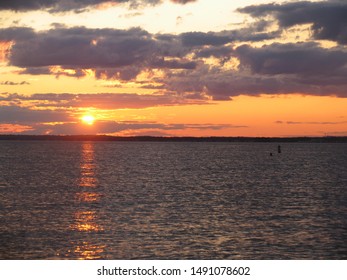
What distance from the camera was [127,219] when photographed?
5000 cm

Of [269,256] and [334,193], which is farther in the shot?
[334,193]

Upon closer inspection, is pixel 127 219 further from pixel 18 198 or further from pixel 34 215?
pixel 18 198

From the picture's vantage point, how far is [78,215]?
175ft

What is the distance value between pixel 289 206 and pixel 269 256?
25.1m

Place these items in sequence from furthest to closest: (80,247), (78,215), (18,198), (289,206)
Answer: (18,198) < (289,206) < (78,215) < (80,247)

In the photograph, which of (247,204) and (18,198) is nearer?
(247,204)

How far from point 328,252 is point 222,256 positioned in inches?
288

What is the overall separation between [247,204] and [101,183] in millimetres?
33525

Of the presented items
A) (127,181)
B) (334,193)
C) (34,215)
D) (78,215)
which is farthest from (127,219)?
(127,181)

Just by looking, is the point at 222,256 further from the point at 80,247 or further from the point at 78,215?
the point at 78,215
